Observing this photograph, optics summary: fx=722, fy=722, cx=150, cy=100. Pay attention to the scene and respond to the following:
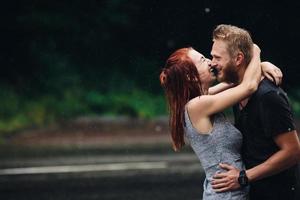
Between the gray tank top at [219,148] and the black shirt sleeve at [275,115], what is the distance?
206 millimetres

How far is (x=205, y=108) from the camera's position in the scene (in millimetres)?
3881

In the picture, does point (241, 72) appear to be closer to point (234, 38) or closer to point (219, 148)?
point (234, 38)

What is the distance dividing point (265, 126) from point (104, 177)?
273 inches

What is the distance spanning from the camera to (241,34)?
12.5 ft

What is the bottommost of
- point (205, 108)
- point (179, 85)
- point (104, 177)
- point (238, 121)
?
point (104, 177)

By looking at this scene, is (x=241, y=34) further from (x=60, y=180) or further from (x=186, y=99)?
(x=60, y=180)

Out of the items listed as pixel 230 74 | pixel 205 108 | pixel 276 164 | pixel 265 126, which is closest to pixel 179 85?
pixel 205 108

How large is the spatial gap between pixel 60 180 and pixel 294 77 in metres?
8.46

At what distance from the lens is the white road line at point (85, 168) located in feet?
36.0

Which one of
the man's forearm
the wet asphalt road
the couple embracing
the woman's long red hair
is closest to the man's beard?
the couple embracing

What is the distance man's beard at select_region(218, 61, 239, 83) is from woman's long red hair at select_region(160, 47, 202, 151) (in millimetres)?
151

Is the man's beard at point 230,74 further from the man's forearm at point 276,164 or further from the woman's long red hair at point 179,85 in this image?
the man's forearm at point 276,164

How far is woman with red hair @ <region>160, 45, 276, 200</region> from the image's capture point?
385 cm

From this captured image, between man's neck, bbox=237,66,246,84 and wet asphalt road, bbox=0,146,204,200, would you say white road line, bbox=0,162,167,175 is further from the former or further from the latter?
man's neck, bbox=237,66,246,84
